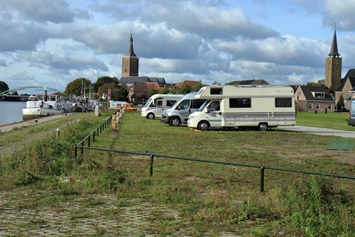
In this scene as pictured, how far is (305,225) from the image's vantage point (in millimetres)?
6914

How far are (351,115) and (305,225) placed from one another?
36712 millimetres

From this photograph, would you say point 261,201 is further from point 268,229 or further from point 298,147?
point 298,147

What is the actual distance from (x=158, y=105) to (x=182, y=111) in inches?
484

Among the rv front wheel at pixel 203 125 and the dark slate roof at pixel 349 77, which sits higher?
the dark slate roof at pixel 349 77

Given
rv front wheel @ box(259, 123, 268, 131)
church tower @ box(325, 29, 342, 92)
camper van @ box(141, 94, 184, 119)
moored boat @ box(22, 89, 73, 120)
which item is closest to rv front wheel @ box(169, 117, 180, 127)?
rv front wheel @ box(259, 123, 268, 131)

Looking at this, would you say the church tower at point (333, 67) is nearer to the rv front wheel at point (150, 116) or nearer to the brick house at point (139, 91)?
the brick house at point (139, 91)

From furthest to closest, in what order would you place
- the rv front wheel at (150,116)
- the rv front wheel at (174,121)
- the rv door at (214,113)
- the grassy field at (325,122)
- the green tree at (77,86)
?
the green tree at (77,86)
the rv front wheel at (150,116)
the grassy field at (325,122)
the rv front wheel at (174,121)
the rv door at (214,113)

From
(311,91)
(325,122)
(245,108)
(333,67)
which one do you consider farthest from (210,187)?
(333,67)

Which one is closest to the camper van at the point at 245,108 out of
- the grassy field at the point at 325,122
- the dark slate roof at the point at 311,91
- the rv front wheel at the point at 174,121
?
the rv front wheel at the point at 174,121

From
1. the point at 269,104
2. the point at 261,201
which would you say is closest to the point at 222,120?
the point at 269,104

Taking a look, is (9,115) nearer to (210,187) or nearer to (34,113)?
(34,113)

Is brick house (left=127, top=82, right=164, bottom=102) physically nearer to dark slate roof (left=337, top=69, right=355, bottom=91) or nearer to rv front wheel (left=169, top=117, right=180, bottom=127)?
dark slate roof (left=337, top=69, right=355, bottom=91)

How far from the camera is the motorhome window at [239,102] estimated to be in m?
29.7

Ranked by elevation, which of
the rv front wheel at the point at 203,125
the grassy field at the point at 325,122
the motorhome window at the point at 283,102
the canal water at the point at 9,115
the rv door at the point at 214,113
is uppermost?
the motorhome window at the point at 283,102
